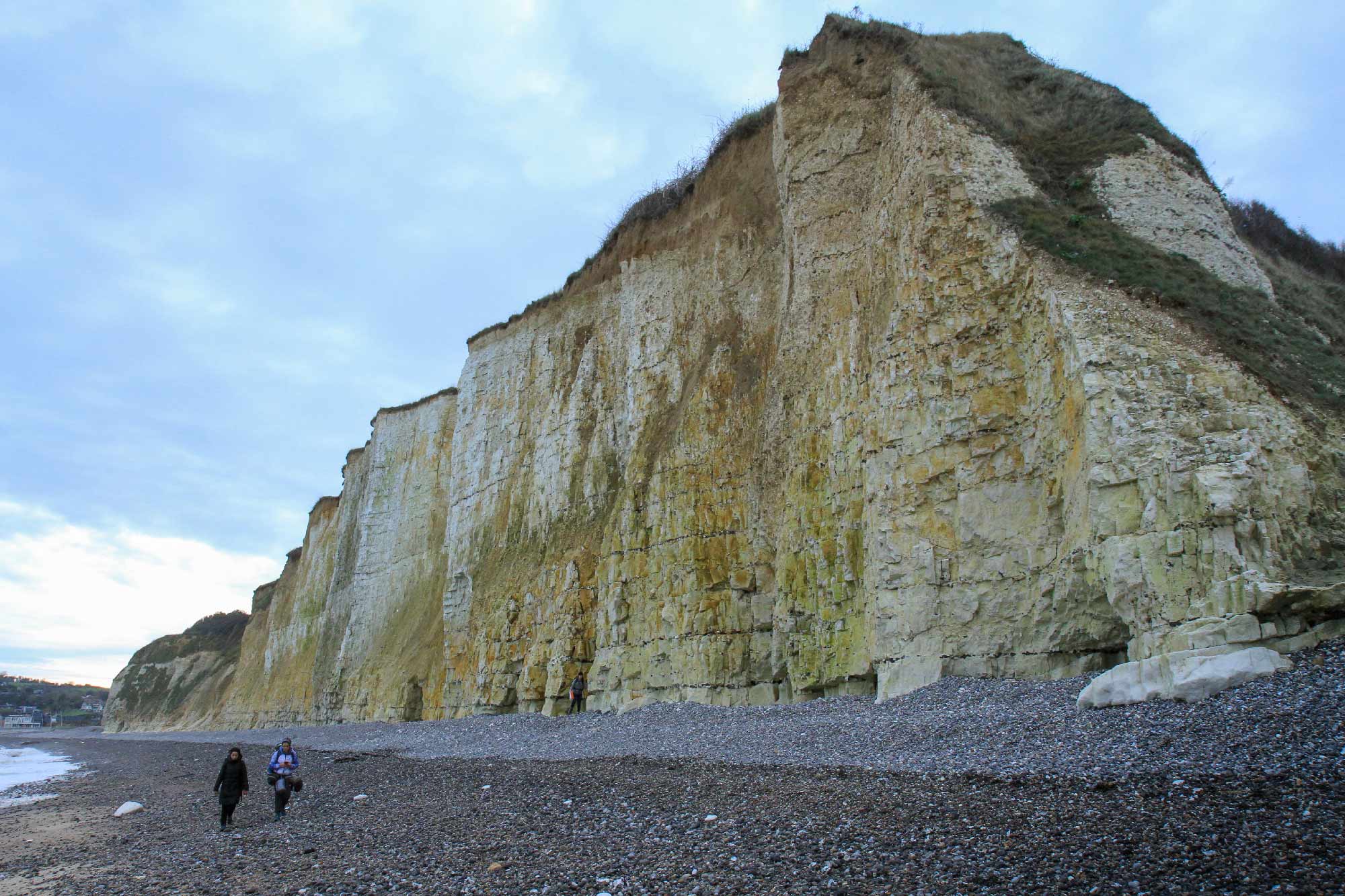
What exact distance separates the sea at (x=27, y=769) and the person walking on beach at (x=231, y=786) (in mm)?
9995

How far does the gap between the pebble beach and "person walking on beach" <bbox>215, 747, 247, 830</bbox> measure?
0.34 metres

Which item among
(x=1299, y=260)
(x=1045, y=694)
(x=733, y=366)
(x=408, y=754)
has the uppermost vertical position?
(x=1299, y=260)

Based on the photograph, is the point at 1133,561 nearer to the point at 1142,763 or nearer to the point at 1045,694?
the point at 1045,694

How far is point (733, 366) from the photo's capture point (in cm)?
2064

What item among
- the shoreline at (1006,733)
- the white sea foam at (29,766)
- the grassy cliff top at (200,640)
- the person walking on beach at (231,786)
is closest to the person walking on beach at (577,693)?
the shoreline at (1006,733)

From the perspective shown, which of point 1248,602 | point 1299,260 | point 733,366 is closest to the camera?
point 1248,602

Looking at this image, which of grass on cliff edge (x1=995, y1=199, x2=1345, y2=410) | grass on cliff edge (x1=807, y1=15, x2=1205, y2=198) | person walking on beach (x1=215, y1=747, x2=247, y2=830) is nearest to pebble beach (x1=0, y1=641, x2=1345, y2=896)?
person walking on beach (x1=215, y1=747, x2=247, y2=830)

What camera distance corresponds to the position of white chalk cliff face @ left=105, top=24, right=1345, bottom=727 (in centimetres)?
963

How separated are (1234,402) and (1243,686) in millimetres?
3668

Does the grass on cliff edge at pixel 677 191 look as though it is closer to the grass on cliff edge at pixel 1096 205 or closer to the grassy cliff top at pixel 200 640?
the grass on cliff edge at pixel 1096 205

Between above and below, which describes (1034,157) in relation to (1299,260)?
below

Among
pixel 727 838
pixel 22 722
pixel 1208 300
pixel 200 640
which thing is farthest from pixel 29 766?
pixel 22 722

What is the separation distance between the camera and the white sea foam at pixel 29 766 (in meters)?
24.2

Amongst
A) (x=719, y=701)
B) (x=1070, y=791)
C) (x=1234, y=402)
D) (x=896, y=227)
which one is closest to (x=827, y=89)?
(x=896, y=227)
